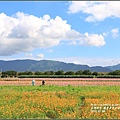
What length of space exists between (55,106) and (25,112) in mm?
1643

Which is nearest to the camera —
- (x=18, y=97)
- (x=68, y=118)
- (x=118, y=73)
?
(x=68, y=118)

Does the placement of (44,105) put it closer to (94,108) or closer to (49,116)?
(49,116)

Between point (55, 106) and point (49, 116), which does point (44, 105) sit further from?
point (49, 116)

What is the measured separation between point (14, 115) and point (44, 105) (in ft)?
7.42

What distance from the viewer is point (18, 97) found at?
17141 millimetres

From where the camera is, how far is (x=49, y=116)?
11.3 meters

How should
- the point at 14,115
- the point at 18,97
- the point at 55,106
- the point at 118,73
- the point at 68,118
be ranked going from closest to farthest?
1. the point at 68,118
2. the point at 14,115
3. the point at 55,106
4. the point at 18,97
5. the point at 118,73

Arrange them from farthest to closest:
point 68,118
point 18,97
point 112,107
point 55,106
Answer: point 18,97 < point 55,106 < point 112,107 < point 68,118

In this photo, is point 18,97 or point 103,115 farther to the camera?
point 18,97

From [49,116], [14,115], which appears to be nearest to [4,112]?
[14,115]

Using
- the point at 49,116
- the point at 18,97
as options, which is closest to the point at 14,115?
the point at 49,116

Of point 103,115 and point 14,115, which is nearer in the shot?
point 103,115

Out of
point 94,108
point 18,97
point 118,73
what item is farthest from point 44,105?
point 118,73

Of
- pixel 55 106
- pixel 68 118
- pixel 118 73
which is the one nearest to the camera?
pixel 68 118
